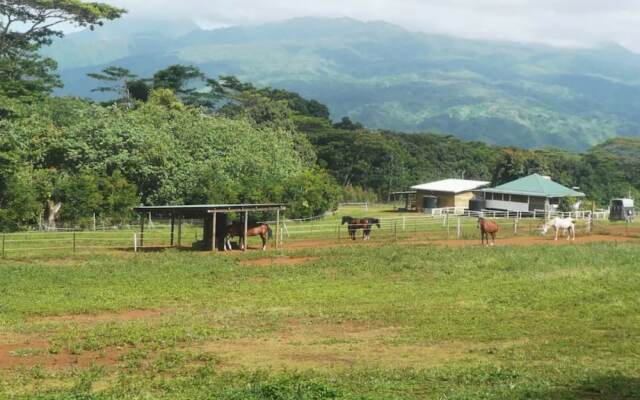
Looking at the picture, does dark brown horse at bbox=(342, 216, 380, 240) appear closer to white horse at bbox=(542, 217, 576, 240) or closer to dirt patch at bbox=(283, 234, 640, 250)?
dirt patch at bbox=(283, 234, 640, 250)

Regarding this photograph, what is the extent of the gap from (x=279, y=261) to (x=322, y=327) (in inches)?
456

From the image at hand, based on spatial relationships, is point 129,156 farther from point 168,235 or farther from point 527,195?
point 527,195

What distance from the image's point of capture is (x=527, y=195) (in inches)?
2721

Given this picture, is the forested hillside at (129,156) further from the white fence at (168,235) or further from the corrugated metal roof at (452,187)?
the corrugated metal roof at (452,187)

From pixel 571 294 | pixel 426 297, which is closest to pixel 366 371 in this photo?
pixel 426 297

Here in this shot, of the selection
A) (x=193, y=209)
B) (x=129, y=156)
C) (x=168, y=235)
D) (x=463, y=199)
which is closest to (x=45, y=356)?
A: (x=193, y=209)

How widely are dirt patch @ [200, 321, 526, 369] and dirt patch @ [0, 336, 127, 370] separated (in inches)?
73.3

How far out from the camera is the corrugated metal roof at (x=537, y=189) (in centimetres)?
6794

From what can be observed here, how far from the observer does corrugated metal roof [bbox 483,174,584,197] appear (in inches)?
2675

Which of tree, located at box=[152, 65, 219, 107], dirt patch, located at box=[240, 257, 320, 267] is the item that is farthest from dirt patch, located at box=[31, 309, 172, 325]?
tree, located at box=[152, 65, 219, 107]

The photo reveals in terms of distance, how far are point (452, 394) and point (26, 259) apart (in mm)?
21404

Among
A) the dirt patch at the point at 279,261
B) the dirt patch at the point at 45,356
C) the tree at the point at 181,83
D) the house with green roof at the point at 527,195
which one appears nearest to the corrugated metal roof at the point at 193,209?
the dirt patch at the point at 279,261

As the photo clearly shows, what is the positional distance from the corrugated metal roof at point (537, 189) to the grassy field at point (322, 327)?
40.2 meters

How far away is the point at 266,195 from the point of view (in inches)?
1992
